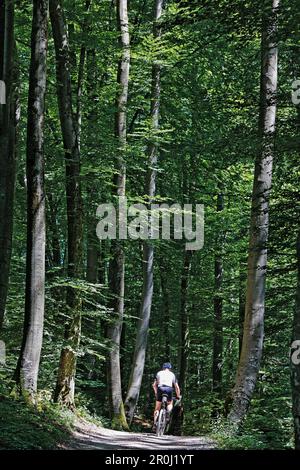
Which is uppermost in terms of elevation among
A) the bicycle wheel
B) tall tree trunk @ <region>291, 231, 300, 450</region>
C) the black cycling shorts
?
tall tree trunk @ <region>291, 231, 300, 450</region>

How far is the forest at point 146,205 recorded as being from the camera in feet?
30.7

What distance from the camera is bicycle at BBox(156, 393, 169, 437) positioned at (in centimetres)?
1356

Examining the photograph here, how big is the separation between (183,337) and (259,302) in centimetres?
1176

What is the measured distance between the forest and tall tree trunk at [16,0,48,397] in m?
0.03

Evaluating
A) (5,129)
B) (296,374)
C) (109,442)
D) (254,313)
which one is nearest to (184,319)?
(254,313)

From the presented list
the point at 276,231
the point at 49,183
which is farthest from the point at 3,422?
the point at 49,183

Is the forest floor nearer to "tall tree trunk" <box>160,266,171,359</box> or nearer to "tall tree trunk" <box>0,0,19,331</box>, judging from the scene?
"tall tree trunk" <box>0,0,19,331</box>

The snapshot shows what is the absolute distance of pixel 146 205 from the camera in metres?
18.4

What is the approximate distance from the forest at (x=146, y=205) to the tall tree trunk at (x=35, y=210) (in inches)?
1.1

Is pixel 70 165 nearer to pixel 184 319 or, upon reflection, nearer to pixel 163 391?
pixel 163 391

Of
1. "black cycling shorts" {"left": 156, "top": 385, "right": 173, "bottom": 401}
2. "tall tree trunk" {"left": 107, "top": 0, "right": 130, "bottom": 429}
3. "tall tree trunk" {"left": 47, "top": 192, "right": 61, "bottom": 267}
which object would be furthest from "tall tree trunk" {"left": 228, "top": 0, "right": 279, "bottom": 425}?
"tall tree trunk" {"left": 47, "top": 192, "right": 61, "bottom": 267}

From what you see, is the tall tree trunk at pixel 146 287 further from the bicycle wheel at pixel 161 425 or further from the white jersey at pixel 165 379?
the bicycle wheel at pixel 161 425

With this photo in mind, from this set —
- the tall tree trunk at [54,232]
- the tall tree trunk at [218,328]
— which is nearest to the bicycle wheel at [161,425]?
the tall tree trunk at [218,328]

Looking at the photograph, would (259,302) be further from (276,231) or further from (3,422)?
(3,422)
